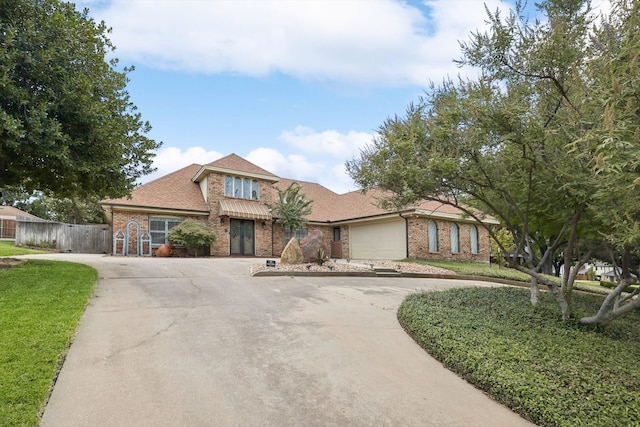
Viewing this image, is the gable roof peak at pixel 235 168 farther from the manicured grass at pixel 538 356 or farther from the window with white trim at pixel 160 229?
the manicured grass at pixel 538 356

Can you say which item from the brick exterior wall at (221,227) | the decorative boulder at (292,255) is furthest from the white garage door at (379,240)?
the decorative boulder at (292,255)

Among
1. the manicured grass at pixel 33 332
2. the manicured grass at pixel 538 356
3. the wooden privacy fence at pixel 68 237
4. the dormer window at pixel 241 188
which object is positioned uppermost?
the dormer window at pixel 241 188

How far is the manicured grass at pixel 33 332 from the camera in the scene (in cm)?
314

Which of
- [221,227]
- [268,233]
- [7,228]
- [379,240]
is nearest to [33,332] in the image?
[221,227]

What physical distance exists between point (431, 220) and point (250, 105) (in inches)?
493

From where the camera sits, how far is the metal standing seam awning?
1981cm

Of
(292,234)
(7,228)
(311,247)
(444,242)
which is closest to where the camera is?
(311,247)

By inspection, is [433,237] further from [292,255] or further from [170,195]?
[170,195]

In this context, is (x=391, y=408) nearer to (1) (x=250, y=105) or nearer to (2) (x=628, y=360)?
(2) (x=628, y=360)

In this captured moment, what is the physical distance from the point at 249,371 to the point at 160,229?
17.0 metres

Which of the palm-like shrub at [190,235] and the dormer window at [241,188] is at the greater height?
the dormer window at [241,188]

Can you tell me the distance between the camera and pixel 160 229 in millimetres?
19156

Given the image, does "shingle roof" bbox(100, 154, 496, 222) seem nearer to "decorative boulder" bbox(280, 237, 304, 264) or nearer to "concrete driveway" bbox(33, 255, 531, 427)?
"decorative boulder" bbox(280, 237, 304, 264)

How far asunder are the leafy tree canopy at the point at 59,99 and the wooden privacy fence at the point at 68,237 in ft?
42.7
